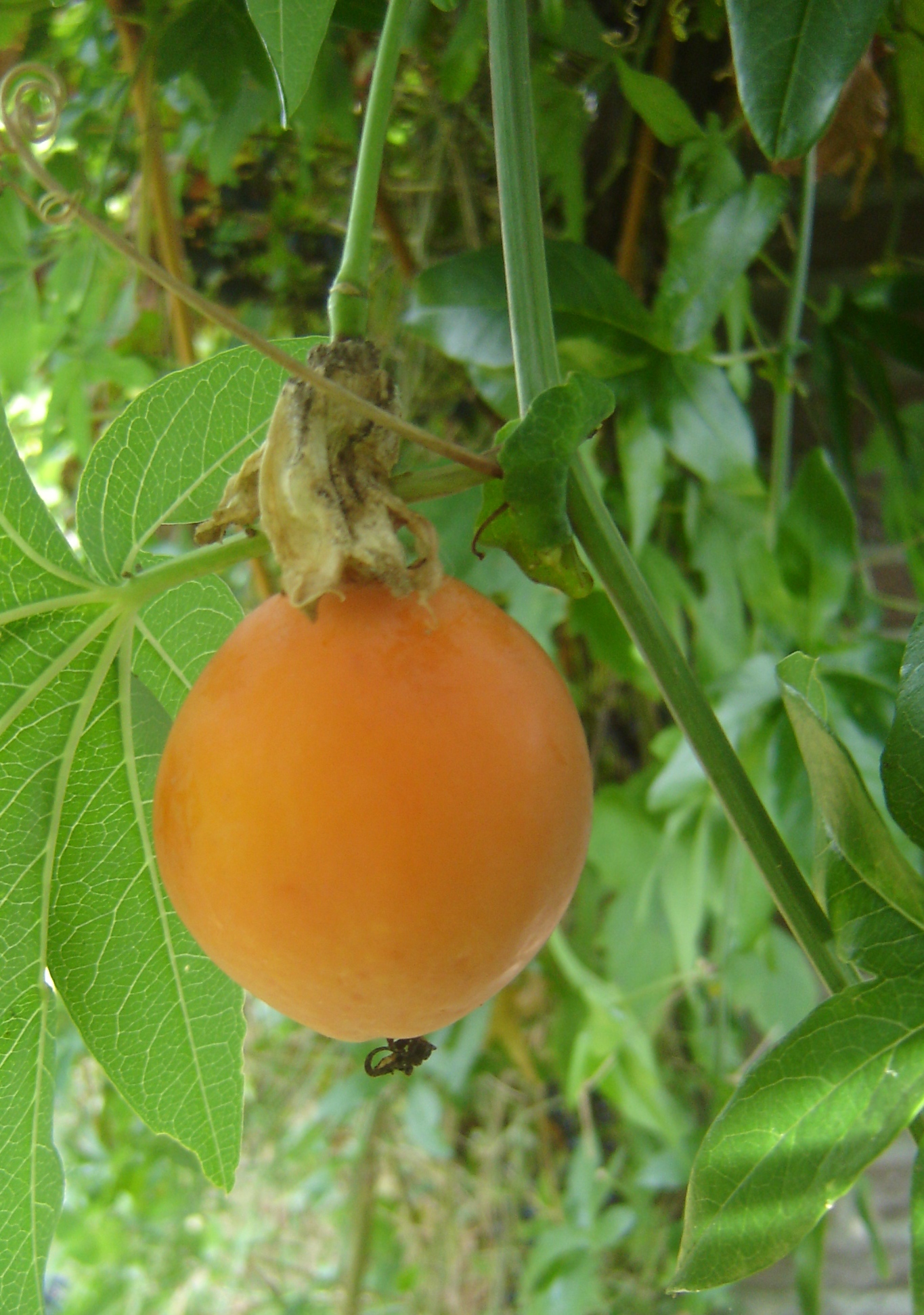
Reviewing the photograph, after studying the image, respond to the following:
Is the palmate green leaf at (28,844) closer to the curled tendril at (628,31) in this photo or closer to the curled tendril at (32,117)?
the curled tendril at (32,117)

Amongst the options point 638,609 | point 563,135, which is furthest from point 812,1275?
point 563,135

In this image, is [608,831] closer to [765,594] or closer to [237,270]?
[765,594]

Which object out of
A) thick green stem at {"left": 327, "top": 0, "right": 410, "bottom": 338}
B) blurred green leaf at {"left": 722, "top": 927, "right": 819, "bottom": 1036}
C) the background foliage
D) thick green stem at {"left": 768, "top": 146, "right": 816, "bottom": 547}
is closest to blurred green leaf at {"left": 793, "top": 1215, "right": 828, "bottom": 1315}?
the background foliage

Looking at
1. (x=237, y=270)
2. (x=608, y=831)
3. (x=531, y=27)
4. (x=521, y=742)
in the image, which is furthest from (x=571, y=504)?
(x=237, y=270)

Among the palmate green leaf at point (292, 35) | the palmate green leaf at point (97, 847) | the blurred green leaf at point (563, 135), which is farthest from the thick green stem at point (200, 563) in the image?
the blurred green leaf at point (563, 135)

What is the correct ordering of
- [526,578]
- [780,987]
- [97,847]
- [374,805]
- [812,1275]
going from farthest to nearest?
[780,987] → [526,578] → [812,1275] → [97,847] → [374,805]

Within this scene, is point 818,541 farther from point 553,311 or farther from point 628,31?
point 628,31
